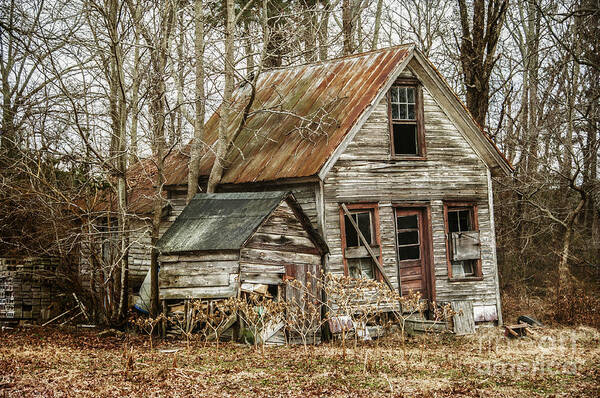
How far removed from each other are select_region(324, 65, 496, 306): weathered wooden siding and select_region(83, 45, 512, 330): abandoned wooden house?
2cm

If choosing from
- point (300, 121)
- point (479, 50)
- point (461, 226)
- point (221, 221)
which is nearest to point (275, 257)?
point (221, 221)

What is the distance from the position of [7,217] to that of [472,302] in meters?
11.1

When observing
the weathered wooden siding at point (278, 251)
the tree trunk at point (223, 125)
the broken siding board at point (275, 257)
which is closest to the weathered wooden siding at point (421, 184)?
the broken siding board at point (275, 257)

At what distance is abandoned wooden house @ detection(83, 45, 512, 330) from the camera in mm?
16219

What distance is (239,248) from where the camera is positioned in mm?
13734

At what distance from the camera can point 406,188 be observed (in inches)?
675

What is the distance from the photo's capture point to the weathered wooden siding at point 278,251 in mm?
14094

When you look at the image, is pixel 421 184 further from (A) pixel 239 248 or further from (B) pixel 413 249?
(A) pixel 239 248

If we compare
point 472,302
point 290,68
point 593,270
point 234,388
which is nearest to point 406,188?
point 472,302

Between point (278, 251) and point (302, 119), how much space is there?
12.6 feet

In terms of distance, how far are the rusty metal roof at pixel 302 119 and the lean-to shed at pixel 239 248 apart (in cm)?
126

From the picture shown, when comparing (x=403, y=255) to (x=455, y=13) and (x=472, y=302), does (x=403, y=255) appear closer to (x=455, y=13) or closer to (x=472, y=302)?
(x=472, y=302)

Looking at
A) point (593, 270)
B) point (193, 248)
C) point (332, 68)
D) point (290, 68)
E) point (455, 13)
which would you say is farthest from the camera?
point (455, 13)

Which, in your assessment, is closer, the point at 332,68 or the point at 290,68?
the point at 332,68
